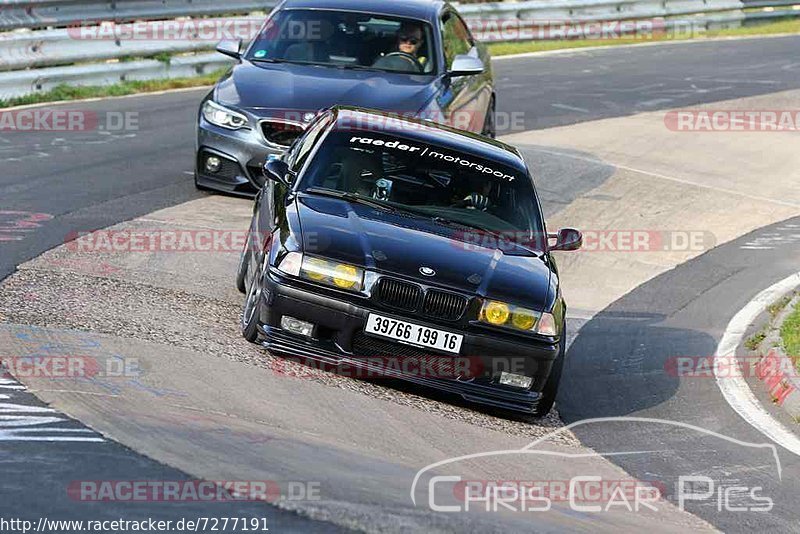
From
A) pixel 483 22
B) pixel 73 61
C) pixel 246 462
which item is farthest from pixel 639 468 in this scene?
pixel 483 22

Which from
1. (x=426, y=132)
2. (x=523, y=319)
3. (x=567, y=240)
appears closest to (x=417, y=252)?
(x=523, y=319)

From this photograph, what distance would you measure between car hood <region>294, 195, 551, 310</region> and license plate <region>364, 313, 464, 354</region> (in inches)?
10.5

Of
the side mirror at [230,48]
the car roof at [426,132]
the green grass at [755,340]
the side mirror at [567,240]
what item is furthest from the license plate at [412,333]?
the side mirror at [230,48]

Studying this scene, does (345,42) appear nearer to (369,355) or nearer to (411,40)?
(411,40)

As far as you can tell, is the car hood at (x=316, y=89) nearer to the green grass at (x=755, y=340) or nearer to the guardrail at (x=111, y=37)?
the green grass at (x=755, y=340)

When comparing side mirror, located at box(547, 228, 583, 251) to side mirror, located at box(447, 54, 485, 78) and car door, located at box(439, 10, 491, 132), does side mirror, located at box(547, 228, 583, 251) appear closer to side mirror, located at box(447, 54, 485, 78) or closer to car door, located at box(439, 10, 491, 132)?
car door, located at box(439, 10, 491, 132)

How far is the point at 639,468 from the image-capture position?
7625 mm

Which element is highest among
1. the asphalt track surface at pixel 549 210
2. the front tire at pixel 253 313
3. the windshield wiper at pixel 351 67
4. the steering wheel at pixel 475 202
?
the steering wheel at pixel 475 202

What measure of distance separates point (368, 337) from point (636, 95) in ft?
49.3

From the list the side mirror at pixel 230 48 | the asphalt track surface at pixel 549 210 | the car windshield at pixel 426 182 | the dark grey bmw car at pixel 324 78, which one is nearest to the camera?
the asphalt track surface at pixel 549 210

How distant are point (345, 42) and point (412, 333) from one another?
600cm

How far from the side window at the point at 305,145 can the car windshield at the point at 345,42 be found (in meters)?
3.23

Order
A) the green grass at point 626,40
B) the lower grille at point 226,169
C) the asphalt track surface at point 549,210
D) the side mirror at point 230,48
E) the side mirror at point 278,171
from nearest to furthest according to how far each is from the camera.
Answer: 1. the asphalt track surface at point 549,210
2. the side mirror at point 278,171
3. the lower grille at point 226,169
4. the side mirror at point 230,48
5. the green grass at point 626,40

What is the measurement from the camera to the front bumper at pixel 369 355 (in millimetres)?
7852
